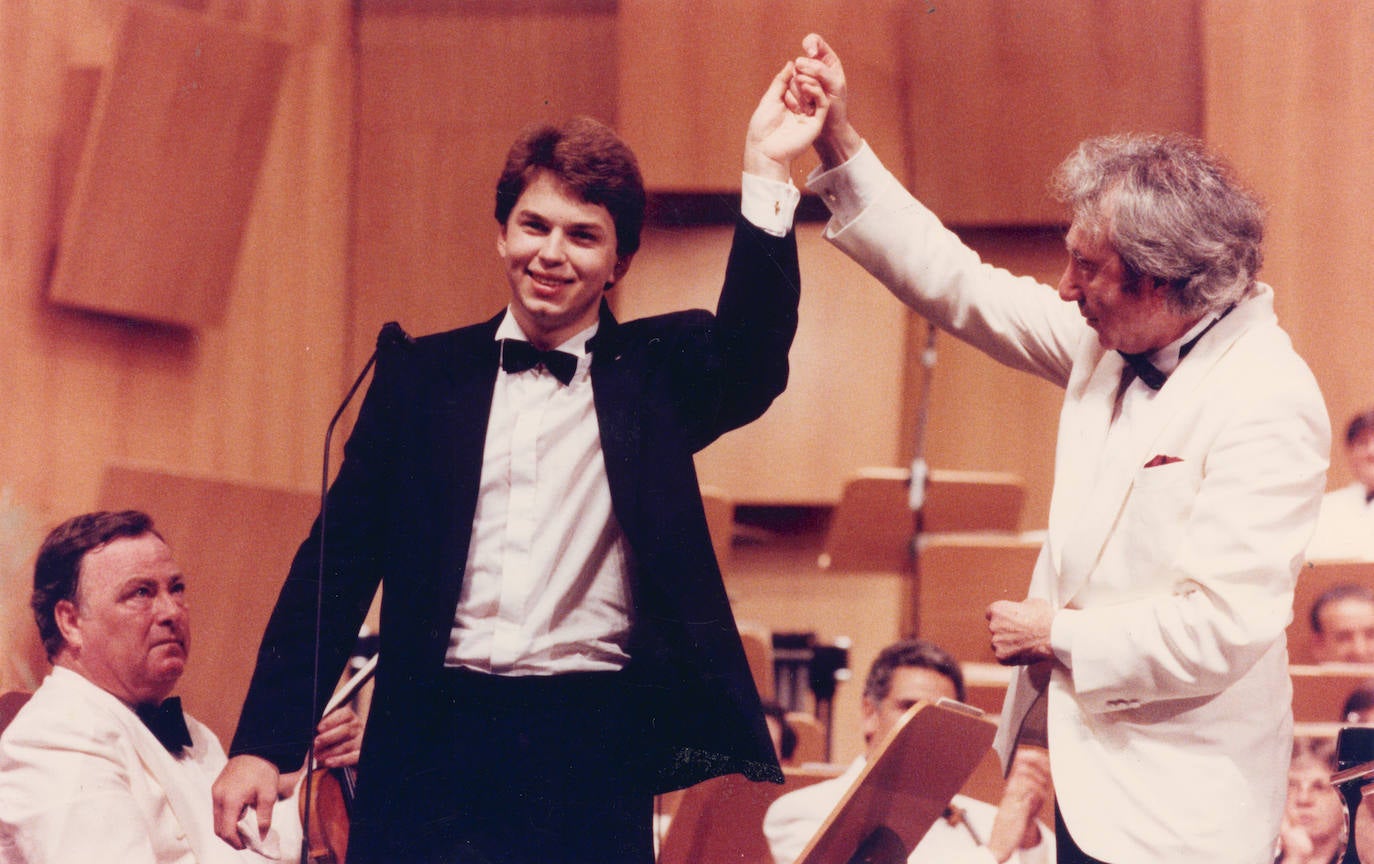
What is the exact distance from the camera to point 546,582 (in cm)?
188

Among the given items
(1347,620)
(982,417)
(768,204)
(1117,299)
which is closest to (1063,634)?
(1117,299)

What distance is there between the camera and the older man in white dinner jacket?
173cm

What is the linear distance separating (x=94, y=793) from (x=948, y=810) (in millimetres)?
1604

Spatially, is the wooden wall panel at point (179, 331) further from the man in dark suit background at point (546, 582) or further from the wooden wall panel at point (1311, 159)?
the wooden wall panel at point (1311, 159)

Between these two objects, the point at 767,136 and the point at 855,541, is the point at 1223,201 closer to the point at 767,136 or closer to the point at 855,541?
the point at 767,136

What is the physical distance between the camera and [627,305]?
4.93m

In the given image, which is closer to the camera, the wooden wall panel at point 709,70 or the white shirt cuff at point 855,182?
the white shirt cuff at point 855,182

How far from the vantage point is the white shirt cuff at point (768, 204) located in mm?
1853

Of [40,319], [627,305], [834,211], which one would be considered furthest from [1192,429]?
[627,305]

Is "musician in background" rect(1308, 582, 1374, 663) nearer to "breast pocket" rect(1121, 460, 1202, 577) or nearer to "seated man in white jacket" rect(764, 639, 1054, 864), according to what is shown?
"seated man in white jacket" rect(764, 639, 1054, 864)

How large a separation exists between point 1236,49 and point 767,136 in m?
3.21

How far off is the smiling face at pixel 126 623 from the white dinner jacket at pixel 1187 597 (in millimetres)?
1509

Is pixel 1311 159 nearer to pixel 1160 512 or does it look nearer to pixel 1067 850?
pixel 1160 512

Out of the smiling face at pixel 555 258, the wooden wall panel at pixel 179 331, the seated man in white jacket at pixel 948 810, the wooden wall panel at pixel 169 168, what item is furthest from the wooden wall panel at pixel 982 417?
the smiling face at pixel 555 258
